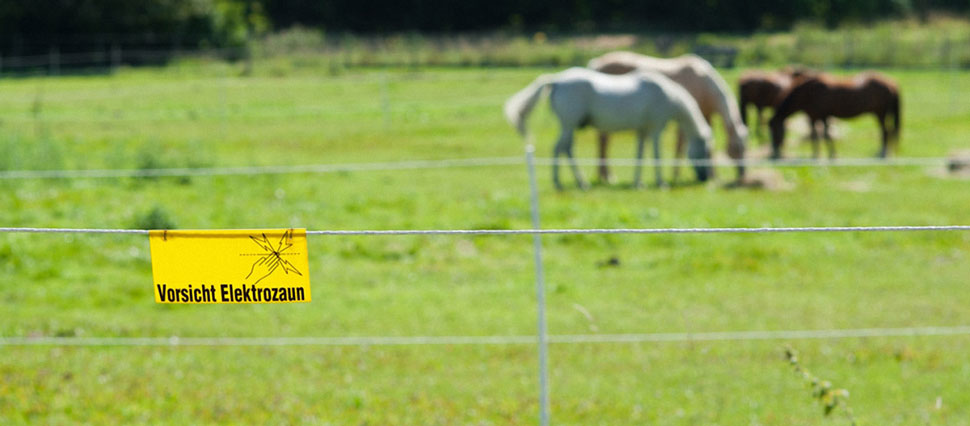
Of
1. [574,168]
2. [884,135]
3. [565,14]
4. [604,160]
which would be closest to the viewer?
[574,168]

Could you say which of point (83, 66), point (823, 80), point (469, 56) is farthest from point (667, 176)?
point (83, 66)

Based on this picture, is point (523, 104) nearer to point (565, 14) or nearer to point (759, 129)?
point (759, 129)

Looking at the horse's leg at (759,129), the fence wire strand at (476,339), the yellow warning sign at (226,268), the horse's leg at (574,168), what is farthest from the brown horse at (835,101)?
the yellow warning sign at (226,268)

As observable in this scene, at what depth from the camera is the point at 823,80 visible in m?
16.8

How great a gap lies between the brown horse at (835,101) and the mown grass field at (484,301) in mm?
2209

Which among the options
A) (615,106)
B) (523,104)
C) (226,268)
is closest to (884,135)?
(615,106)

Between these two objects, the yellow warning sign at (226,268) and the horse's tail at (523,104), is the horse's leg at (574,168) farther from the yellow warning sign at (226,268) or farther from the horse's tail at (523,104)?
the yellow warning sign at (226,268)

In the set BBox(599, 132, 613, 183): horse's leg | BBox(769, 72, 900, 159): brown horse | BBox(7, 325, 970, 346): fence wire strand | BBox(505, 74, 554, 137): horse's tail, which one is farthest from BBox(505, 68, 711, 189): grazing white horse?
BBox(7, 325, 970, 346): fence wire strand

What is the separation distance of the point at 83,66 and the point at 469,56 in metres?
14.9

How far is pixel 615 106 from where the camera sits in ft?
46.4

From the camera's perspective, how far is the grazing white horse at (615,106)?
46.4ft

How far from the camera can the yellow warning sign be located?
11.9ft

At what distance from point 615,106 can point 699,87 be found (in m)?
2.70

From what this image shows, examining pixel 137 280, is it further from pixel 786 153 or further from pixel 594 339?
pixel 786 153
